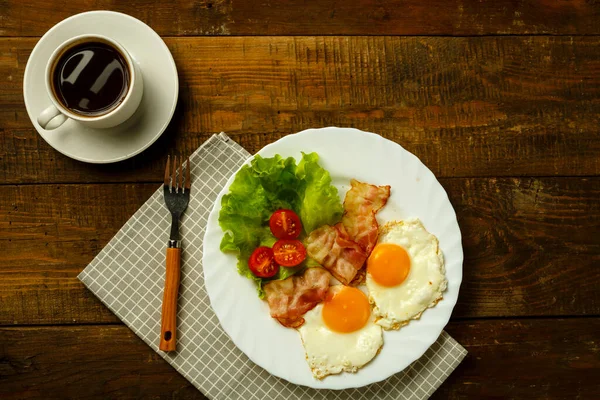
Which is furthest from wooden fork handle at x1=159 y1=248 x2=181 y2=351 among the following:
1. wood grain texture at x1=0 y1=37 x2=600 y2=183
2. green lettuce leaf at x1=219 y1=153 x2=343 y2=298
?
wood grain texture at x1=0 y1=37 x2=600 y2=183

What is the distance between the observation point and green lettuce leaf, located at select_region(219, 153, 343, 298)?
2.25m

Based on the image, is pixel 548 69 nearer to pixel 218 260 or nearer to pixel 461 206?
pixel 461 206

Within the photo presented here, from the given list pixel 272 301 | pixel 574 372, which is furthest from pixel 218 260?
pixel 574 372

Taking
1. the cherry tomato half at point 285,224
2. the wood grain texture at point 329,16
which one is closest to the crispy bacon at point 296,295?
the cherry tomato half at point 285,224

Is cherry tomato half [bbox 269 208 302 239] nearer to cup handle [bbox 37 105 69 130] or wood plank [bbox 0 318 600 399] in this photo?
wood plank [bbox 0 318 600 399]

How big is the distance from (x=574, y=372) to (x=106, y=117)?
7.62ft

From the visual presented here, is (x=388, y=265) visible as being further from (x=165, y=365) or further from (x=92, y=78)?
(x=92, y=78)

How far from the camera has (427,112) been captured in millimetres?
2598

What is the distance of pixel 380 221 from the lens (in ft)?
7.78

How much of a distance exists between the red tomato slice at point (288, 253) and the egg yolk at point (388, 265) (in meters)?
0.29

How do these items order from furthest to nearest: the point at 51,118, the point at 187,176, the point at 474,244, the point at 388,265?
the point at 474,244 < the point at 187,176 < the point at 388,265 < the point at 51,118

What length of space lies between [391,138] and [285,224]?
698 mm

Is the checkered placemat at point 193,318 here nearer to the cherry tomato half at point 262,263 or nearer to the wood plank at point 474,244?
the wood plank at point 474,244

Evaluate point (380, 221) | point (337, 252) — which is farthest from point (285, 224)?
point (380, 221)
